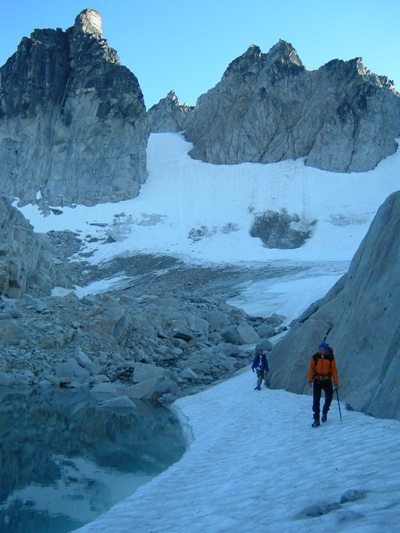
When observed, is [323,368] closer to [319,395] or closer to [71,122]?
→ [319,395]

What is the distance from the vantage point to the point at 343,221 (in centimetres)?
6606

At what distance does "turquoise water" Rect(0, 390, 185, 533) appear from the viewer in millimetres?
7910

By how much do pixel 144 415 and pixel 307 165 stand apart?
230 feet

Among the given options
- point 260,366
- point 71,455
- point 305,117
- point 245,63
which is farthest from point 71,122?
point 71,455

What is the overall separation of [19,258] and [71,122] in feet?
187

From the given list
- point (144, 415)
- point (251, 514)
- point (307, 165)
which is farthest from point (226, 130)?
point (251, 514)

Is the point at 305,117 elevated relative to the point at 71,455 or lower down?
elevated

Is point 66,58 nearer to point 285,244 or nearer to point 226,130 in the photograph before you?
point 226,130

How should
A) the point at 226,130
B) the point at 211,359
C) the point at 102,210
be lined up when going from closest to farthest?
the point at 211,359 < the point at 102,210 < the point at 226,130

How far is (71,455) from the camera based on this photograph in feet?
35.2

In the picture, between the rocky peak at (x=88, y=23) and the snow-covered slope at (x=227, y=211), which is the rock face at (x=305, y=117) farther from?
the rocky peak at (x=88, y=23)

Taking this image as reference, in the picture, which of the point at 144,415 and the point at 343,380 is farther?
the point at 144,415

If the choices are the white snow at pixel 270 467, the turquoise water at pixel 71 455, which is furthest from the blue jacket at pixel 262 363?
the turquoise water at pixel 71 455

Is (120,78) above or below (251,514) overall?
above
